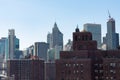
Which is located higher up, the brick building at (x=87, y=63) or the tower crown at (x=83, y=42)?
the tower crown at (x=83, y=42)

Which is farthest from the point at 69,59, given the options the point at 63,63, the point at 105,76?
the point at 105,76

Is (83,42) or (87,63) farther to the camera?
(83,42)

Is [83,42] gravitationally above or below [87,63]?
above

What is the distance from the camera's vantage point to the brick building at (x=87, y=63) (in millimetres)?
177375

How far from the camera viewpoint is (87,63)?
17912cm

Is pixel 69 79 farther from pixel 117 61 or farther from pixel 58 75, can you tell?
pixel 117 61

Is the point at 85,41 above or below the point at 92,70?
above

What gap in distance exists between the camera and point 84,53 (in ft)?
595

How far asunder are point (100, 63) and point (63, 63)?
14.7m

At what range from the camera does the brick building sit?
17738 centimetres

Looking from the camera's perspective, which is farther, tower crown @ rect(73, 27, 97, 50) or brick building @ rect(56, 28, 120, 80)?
tower crown @ rect(73, 27, 97, 50)

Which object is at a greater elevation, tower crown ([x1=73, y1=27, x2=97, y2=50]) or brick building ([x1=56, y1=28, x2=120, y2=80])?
tower crown ([x1=73, y1=27, x2=97, y2=50])

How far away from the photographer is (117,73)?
17662cm

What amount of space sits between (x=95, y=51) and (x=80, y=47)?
6.65m
